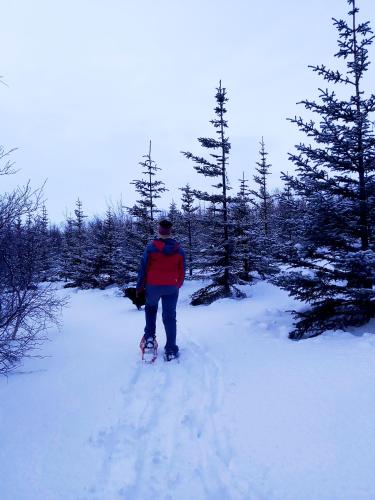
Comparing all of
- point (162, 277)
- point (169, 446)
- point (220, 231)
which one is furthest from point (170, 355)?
point (220, 231)

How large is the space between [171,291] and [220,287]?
9.86 meters

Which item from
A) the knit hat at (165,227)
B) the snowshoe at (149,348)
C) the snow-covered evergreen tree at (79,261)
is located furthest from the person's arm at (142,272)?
the snow-covered evergreen tree at (79,261)

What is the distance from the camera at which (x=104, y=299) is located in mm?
20188

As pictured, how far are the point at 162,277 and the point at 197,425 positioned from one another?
2868mm

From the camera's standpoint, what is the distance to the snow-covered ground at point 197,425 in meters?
2.66

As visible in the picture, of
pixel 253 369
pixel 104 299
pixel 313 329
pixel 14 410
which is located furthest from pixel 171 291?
pixel 104 299

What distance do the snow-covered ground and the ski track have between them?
12mm

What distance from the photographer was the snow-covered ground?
2660 mm

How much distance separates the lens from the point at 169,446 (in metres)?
3.22

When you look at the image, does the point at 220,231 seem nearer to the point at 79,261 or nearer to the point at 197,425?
the point at 197,425

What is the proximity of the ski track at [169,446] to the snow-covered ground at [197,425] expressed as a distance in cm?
1

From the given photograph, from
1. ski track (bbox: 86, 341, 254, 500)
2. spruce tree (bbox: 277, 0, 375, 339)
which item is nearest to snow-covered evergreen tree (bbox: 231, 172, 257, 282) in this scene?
spruce tree (bbox: 277, 0, 375, 339)

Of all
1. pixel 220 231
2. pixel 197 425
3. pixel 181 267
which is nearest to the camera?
pixel 197 425

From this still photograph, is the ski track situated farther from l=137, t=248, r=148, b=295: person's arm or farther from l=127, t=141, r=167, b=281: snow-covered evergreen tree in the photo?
l=127, t=141, r=167, b=281: snow-covered evergreen tree
